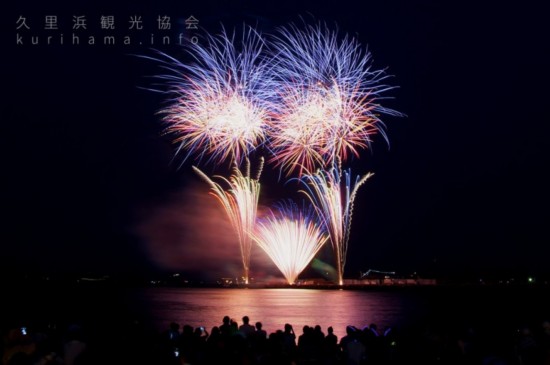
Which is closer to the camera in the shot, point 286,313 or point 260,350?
point 260,350

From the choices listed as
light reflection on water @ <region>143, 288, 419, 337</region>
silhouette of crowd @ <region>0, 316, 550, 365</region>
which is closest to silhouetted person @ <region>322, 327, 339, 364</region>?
silhouette of crowd @ <region>0, 316, 550, 365</region>

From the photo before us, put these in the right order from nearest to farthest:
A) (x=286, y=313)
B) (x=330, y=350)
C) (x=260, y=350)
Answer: (x=260, y=350) < (x=330, y=350) < (x=286, y=313)

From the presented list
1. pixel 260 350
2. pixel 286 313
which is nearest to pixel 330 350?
pixel 260 350

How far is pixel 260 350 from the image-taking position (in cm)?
930

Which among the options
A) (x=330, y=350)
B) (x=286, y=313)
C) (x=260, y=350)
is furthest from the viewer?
(x=286, y=313)

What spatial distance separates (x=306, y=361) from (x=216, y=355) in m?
1.89

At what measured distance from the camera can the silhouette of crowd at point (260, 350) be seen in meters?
7.11

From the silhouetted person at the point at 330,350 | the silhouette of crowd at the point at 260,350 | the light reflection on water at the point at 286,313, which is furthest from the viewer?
the light reflection on water at the point at 286,313

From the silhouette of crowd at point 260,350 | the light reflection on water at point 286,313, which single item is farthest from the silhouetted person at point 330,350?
the light reflection on water at point 286,313

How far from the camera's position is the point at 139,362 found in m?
6.91

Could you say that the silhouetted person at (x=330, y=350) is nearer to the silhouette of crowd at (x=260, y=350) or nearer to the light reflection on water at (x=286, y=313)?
the silhouette of crowd at (x=260, y=350)

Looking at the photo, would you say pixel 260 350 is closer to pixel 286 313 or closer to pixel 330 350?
pixel 330 350

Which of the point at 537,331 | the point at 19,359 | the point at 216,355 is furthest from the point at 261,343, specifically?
the point at 537,331

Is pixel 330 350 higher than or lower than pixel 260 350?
lower
